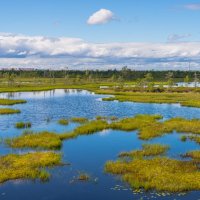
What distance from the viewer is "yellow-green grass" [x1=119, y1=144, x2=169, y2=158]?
37.4 metres

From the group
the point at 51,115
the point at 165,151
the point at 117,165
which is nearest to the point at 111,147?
the point at 165,151

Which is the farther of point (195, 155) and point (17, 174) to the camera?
point (195, 155)

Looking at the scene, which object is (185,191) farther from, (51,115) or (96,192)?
(51,115)

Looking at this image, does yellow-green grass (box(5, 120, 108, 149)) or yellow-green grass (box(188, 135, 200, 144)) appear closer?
yellow-green grass (box(5, 120, 108, 149))

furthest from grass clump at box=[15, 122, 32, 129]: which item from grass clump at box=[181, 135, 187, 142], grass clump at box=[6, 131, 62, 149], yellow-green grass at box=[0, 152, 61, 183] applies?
grass clump at box=[181, 135, 187, 142]

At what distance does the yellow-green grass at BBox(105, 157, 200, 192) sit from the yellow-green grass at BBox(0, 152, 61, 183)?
5.89 meters

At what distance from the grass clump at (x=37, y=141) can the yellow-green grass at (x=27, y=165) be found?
15.0 feet

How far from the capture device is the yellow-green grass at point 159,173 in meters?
27.4

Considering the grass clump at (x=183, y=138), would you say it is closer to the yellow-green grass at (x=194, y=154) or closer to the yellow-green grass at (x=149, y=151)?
the yellow-green grass at (x=149, y=151)

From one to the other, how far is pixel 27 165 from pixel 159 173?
12.5m

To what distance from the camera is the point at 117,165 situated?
32.4 meters

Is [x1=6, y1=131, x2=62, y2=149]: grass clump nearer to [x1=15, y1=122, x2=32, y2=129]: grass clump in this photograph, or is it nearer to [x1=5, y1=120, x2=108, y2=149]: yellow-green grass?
[x1=5, y1=120, x2=108, y2=149]: yellow-green grass

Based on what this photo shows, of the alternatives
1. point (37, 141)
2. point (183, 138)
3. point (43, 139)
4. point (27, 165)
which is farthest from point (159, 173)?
point (43, 139)

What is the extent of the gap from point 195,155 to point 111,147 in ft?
33.9
